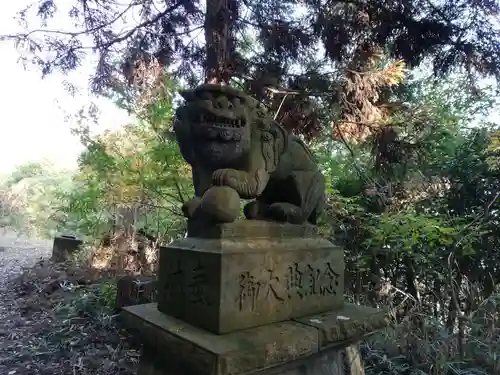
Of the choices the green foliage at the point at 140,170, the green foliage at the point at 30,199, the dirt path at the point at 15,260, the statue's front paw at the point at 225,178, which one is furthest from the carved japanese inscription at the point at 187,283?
the green foliage at the point at 30,199

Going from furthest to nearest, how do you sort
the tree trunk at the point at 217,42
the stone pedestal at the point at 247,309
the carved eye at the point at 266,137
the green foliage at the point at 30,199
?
the green foliage at the point at 30,199
the tree trunk at the point at 217,42
the carved eye at the point at 266,137
the stone pedestal at the point at 247,309

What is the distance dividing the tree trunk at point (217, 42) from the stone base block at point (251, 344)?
213 cm

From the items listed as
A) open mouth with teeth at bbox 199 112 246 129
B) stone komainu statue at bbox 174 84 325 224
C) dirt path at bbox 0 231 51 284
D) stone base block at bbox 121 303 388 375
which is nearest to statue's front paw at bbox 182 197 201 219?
stone komainu statue at bbox 174 84 325 224

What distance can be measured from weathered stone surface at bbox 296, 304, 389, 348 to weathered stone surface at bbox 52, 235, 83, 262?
5636mm

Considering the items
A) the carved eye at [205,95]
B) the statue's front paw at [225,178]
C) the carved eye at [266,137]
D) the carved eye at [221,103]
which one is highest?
the carved eye at [205,95]

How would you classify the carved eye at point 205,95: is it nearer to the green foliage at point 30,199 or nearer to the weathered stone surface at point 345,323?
the weathered stone surface at point 345,323

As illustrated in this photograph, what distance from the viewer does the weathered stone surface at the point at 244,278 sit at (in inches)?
50.6

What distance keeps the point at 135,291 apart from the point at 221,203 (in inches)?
100

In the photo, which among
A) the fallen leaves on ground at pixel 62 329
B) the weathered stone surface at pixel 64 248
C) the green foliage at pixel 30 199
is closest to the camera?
the fallen leaves on ground at pixel 62 329

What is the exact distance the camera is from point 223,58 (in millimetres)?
3066

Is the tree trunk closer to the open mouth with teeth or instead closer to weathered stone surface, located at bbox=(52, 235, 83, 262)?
the open mouth with teeth

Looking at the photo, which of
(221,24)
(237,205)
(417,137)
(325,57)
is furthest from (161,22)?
(237,205)

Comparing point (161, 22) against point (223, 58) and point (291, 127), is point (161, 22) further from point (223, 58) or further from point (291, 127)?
point (291, 127)

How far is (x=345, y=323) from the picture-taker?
1558 mm
